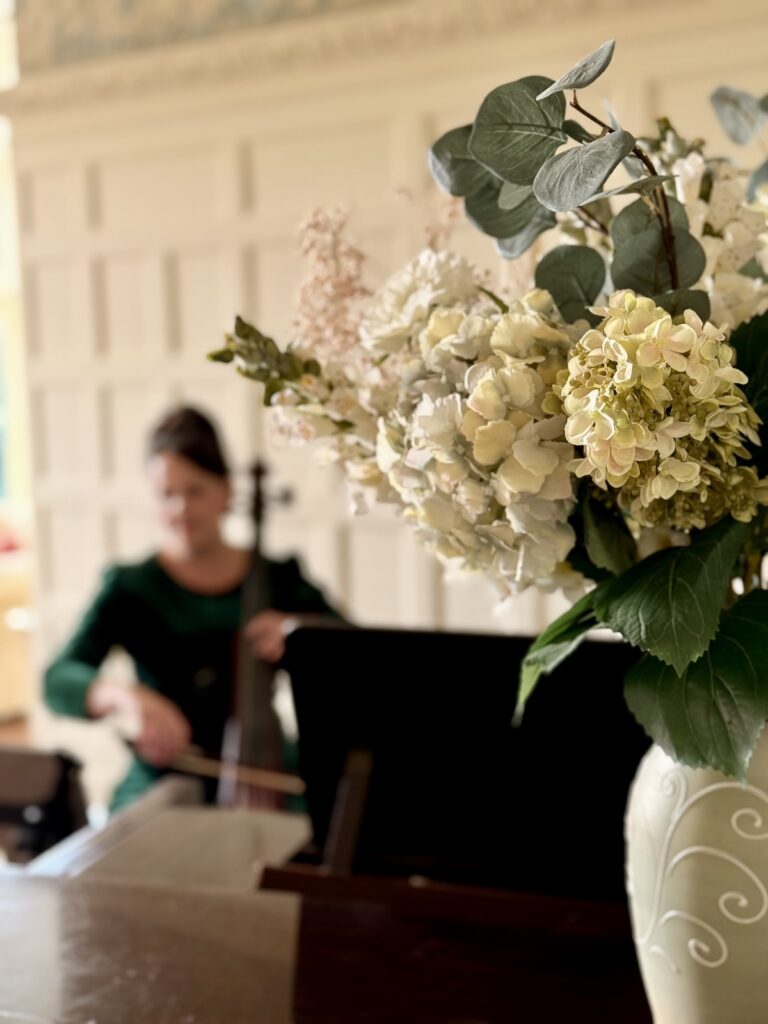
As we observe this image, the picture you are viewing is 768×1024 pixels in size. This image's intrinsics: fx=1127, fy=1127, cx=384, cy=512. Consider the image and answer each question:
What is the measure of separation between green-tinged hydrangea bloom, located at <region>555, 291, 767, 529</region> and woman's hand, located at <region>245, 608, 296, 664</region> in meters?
1.81

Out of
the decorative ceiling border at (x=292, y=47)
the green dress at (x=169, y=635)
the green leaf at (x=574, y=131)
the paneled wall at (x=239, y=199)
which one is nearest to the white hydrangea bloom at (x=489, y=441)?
the green leaf at (x=574, y=131)

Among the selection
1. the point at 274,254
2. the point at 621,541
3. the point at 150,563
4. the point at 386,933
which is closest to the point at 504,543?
the point at 621,541

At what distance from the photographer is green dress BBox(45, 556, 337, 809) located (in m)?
2.63

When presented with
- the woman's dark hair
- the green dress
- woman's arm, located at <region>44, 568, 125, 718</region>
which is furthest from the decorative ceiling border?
woman's arm, located at <region>44, 568, 125, 718</region>

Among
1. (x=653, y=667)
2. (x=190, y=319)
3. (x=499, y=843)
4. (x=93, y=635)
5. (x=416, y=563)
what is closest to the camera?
(x=653, y=667)

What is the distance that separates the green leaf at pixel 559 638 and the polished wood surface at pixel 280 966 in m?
0.26

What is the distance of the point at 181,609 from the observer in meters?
2.72

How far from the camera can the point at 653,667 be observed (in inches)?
29.4

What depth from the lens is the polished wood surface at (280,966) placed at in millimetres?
854

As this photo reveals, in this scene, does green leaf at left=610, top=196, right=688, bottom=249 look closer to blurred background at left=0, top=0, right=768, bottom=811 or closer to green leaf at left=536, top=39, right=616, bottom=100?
green leaf at left=536, top=39, right=616, bottom=100

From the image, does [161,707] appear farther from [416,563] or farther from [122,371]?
[122,371]

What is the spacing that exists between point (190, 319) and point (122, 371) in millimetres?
319

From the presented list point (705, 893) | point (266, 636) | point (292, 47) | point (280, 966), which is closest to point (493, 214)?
point (705, 893)

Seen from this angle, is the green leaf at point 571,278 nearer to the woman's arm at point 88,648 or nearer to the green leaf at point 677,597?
the green leaf at point 677,597
